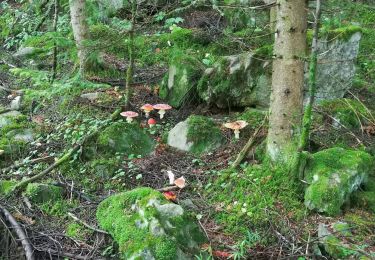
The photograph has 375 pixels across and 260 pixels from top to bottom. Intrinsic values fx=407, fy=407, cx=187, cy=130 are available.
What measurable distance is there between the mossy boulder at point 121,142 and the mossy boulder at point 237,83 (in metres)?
1.38

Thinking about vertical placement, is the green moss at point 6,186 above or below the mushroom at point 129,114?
below

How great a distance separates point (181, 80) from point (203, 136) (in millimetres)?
1484

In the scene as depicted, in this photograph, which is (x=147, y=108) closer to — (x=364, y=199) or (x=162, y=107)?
(x=162, y=107)

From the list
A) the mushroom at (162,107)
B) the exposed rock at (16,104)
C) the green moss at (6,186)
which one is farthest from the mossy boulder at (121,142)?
the exposed rock at (16,104)

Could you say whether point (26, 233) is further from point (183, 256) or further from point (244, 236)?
point (244, 236)

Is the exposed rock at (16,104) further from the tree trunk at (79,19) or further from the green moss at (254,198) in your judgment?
the green moss at (254,198)

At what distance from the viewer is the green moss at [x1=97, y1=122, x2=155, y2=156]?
6.14 m

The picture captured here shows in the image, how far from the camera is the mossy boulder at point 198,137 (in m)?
6.21

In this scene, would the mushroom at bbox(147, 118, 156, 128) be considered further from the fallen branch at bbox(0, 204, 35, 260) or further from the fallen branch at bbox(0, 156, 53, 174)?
the fallen branch at bbox(0, 204, 35, 260)

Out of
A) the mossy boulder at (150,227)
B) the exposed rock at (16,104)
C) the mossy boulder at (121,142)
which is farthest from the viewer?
the exposed rock at (16,104)

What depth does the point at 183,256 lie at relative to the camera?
382 centimetres

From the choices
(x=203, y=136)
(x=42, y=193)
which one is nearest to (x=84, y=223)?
(x=42, y=193)

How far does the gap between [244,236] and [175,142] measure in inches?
92.2

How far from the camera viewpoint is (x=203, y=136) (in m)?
6.25
